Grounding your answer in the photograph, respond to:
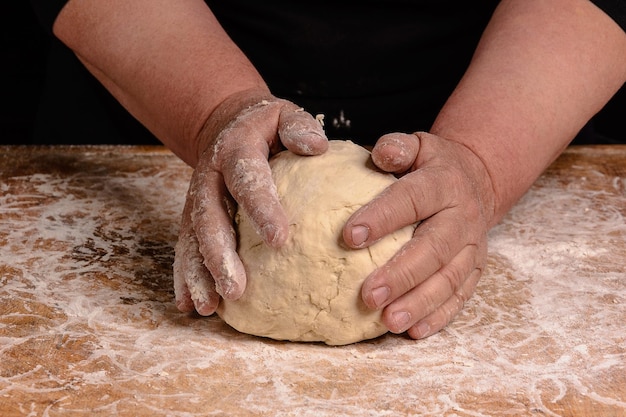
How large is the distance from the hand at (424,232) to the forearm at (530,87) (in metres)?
0.16

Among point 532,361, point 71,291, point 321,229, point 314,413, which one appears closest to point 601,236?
point 532,361

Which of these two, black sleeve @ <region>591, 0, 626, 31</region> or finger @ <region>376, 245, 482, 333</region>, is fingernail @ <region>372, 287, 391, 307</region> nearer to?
finger @ <region>376, 245, 482, 333</region>

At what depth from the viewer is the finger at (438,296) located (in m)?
1.39

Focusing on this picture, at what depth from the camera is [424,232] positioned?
1.42 meters

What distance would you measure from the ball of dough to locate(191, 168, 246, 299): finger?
40 millimetres

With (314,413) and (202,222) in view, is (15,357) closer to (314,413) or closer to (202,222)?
(202,222)

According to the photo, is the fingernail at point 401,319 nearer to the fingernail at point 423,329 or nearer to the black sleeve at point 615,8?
the fingernail at point 423,329

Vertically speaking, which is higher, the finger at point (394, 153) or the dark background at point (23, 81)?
the finger at point (394, 153)

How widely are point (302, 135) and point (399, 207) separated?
23 cm

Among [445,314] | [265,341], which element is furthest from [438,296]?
[265,341]

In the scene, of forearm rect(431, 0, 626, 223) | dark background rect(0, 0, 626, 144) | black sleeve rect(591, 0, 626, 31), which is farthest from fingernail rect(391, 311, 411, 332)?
dark background rect(0, 0, 626, 144)

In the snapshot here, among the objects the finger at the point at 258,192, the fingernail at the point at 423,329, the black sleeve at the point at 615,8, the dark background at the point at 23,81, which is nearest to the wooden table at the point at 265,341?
the fingernail at the point at 423,329

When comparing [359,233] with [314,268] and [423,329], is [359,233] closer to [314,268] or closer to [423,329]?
[314,268]

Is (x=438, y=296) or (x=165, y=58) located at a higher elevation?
(x=165, y=58)
